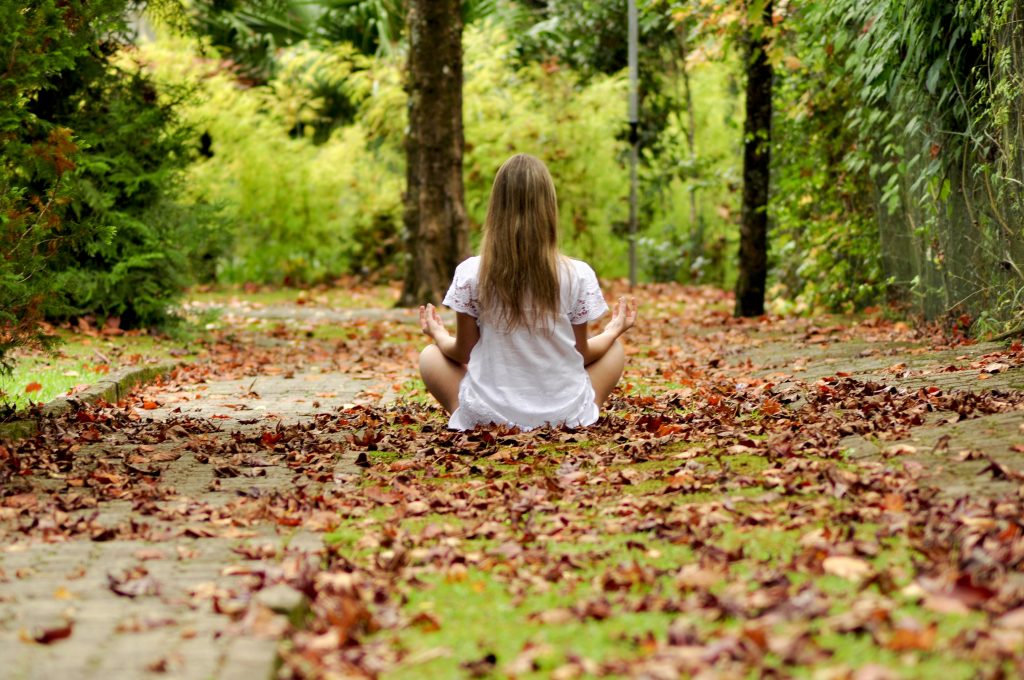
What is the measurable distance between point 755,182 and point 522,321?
874cm

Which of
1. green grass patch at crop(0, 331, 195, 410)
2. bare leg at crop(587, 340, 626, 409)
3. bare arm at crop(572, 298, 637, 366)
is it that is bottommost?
green grass patch at crop(0, 331, 195, 410)

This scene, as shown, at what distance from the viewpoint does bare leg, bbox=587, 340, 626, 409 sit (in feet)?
23.0

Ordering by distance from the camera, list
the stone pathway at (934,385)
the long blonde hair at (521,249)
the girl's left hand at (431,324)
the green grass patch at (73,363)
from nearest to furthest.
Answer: the stone pathway at (934,385) → the long blonde hair at (521,249) → the girl's left hand at (431,324) → the green grass patch at (73,363)

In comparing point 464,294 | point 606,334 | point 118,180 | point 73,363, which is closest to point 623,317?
point 606,334

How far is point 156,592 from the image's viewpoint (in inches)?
147

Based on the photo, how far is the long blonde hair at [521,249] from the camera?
21.0 feet

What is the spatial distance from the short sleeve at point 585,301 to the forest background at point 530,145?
2.52 meters

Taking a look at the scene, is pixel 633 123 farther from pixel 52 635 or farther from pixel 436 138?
pixel 52 635

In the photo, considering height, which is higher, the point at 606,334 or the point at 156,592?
the point at 606,334

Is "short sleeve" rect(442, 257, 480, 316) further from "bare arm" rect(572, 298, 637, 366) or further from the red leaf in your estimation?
the red leaf

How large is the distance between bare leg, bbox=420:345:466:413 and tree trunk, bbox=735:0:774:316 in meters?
7.90

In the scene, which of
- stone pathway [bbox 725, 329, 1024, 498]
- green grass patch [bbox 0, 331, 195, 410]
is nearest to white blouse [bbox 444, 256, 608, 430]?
stone pathway [bbox 725, 329, 1024, 498]

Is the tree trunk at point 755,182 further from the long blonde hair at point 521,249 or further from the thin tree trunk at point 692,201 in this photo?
the thin tree trunk at point 692,201

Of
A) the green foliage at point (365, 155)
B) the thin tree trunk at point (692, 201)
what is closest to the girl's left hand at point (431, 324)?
the green foliage at point (365, 155)
